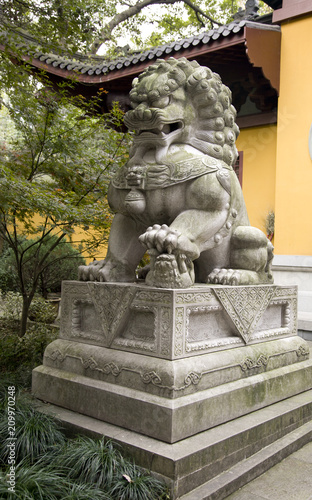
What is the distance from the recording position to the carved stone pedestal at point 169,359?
7.20 feet

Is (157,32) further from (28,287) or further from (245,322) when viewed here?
(245,322)

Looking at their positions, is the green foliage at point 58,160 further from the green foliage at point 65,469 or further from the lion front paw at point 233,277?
the green foliage at point 65,469

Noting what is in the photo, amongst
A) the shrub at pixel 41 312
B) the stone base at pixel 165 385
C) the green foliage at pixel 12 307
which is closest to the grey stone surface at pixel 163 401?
the stone base at pixel 165 385

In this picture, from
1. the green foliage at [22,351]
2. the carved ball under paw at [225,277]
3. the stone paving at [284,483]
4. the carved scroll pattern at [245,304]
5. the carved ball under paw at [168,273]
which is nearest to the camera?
the stone paving at [284,483]

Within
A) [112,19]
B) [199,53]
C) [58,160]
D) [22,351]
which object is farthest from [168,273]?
[112,19]

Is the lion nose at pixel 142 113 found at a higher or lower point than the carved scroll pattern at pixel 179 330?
higher

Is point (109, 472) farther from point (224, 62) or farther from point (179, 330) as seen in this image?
point (224, 62)

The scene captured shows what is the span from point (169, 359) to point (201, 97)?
1565 millimetres

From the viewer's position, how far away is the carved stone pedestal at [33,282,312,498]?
220 centimetres

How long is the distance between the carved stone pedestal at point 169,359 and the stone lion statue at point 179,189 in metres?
0.16

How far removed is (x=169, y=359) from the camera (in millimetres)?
2223

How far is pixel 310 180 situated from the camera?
269 inches

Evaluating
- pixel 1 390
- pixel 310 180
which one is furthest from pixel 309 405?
pixel 310 180

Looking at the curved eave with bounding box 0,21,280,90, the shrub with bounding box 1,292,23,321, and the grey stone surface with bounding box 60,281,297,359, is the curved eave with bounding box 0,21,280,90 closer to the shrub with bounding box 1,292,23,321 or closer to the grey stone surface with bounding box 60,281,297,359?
the shrub with bounding box 1,292,23,321
